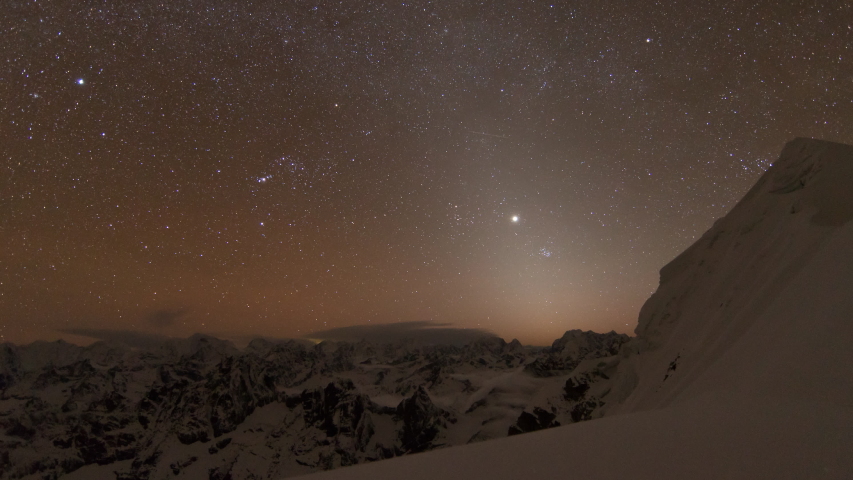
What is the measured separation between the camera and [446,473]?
3.29 m

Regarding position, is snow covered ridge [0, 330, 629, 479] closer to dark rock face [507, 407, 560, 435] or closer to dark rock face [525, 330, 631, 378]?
dark rock face [525, 330, 631, 378]

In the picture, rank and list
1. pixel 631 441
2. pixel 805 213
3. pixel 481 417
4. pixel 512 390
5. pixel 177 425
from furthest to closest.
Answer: pixel 177 425 < pixel 512 390 < pixel 481 417 < pixel 805 213 < pixel 631 441

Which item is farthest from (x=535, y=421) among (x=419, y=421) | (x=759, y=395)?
(x=759, y=395)

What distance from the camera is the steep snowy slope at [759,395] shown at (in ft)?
10.1

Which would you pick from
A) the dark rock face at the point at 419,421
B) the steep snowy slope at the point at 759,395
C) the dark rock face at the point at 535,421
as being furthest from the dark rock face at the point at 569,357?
the steep snowy slope at the point at 759,395

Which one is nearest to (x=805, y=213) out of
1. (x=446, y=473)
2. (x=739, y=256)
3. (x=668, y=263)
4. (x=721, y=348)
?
(x=739, y=256)

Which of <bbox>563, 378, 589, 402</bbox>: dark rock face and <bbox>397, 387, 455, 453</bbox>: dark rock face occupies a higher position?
<bbox>563, 378, 589, 402</bbox>: dark rock face

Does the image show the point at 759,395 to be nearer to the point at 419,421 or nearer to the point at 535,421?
the point at 535,421

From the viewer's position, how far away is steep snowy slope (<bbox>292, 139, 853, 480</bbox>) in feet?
10.1

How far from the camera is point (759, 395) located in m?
5.28

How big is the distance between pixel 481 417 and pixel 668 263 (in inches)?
3863

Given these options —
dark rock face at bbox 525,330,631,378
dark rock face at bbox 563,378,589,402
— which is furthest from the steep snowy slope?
dark rock face at bbox 525,330,631,378

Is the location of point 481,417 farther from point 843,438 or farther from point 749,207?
point 843,438

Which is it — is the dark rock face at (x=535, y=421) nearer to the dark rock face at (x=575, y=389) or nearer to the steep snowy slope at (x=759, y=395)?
the dark rock face at (x=575, y=389)
